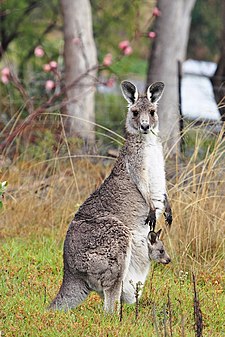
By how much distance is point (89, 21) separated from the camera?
→ 13.1 m

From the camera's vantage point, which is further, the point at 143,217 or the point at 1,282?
the point at 1,282

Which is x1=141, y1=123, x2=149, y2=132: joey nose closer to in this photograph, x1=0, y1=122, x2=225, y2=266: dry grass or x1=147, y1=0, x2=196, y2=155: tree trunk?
x1=0, y1=122, x2=225, y2=266: dry grass

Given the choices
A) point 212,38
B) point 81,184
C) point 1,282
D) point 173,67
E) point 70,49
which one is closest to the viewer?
point 1,282

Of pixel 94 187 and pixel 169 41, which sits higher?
pixel 169 41

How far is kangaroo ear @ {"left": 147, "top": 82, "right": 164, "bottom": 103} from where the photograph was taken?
695cm

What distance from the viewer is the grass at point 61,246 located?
622 cm

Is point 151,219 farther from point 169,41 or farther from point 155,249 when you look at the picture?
point 169,41

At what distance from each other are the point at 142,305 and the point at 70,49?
6.82 meters

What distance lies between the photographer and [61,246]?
8.63 meters

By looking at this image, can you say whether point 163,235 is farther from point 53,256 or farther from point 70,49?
point 70,49

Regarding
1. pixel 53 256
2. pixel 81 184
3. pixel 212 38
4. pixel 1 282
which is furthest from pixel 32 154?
pixel 212 38

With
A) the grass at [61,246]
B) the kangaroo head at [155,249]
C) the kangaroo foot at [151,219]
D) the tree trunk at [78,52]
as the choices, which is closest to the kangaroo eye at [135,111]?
the kangaroo foot at [151,219]

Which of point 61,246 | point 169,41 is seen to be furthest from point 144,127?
point 169,41

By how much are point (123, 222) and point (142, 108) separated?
0.92 m
